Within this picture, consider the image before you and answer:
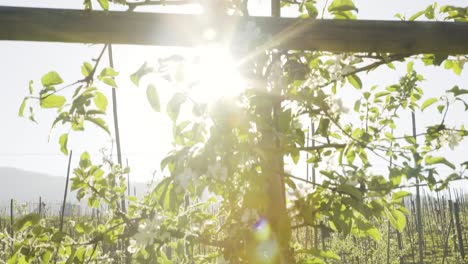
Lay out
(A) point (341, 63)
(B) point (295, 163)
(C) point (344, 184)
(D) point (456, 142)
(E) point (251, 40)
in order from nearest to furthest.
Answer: (E) point (251, 40), (C) point (344, 184), (A) point (341, 63), (B) point (295, 163), (D) point (456, 142)

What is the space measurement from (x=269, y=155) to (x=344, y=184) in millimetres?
262

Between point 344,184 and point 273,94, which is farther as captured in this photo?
point 344,184

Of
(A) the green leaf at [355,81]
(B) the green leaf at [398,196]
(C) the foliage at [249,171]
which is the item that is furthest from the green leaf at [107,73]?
(B) the green leaf at [398,196]

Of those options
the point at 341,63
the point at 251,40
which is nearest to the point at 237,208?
the point at 341,63

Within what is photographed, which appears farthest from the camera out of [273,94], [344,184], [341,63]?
[341,63]

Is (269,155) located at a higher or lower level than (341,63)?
lower

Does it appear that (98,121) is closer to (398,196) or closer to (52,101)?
(52,101)

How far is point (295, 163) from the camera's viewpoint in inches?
64.2

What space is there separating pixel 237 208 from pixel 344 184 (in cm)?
39

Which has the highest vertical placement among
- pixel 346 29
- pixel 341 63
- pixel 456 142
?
pixel 341 63

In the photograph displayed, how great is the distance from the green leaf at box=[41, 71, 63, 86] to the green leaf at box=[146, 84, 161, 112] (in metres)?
0.31

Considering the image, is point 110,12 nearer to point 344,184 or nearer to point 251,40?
point 251,40

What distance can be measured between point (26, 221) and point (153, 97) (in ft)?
2.35

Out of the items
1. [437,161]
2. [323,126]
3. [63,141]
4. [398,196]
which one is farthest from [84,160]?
[437,161]
